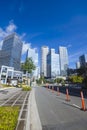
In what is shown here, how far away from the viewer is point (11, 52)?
→ 470 feet

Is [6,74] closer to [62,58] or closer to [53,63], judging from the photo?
[53,63]

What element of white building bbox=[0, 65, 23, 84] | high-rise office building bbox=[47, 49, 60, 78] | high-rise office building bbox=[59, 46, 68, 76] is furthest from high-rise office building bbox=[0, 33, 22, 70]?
high-rise office building bbox=[59, 46, 68, 76]

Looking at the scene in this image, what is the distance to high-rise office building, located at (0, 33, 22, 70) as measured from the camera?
5561 inches

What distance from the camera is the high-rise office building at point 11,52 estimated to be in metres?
141

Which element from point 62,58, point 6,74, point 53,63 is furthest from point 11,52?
point 62,58

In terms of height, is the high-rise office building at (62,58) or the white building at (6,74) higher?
the high-rise office building at (62,58)

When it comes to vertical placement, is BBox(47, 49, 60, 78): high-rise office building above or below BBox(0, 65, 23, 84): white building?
above

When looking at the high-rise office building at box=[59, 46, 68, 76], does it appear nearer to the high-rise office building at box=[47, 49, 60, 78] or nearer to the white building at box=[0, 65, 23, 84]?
the high-rise office building at box=[47, 49, 60, 78]

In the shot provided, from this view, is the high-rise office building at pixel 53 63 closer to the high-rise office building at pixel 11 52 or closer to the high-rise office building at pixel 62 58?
the high-rise office building at pixel 62 58

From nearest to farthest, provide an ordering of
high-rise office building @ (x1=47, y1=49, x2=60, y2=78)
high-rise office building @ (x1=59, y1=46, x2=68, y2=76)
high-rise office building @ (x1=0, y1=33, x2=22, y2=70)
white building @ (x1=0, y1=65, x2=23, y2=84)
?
white building @ (x1=0, y1=65, x2=23, y2=84)
high-rise office building @ (x1=0, y1=33, x2=22, y2=70)
high-rise office building @ (x1=47, y1=49, x2=60, y2=78)
high-rise office building @ (x1=59, y1=46, x2=68, y2=76)

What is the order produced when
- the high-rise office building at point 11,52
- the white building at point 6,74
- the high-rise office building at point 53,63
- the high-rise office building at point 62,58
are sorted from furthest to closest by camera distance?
the high-rise office building at point 62,58 → the high-rise office building at point 53,63 → the high-rise office building at point 11,52 → the white building at point 6,74

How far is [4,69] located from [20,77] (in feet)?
54.1

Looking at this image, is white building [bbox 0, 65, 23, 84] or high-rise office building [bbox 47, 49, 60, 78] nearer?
white building [bbox 0, 65, 23, 84]

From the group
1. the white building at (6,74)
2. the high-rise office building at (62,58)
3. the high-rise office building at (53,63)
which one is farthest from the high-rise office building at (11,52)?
the high-rise office building at (62,58)
